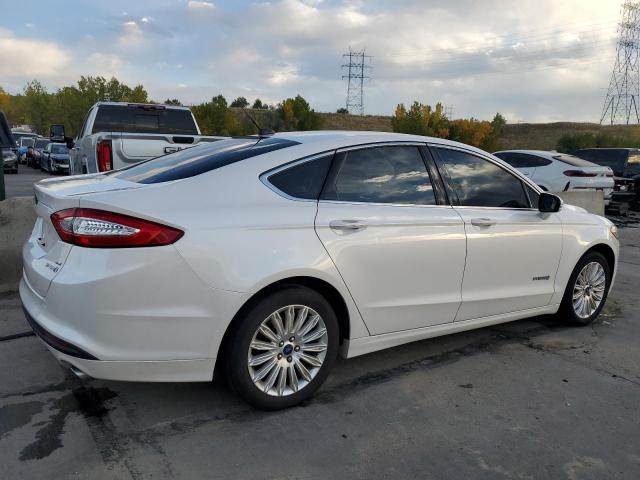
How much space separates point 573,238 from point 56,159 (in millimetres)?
23295

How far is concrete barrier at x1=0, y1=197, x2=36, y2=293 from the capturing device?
5.87 meters

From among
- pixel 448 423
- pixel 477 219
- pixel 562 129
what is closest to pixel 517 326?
pixel 477 219

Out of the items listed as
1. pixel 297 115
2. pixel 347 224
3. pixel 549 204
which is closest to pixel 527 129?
pixel 297 115

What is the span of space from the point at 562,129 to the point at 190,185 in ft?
280

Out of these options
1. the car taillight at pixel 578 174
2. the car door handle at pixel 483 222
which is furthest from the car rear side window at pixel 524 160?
the car door handle at pixel 483 222

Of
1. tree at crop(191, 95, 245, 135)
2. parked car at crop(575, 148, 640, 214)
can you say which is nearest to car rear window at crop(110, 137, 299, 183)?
parked car at crop(575, 148, 640, 214)

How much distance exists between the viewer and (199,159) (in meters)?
3.64

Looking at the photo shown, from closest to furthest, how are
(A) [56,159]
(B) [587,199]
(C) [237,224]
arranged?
1. (C) [237,224]
2. (B) [587,199]
3. (A) [56,159]

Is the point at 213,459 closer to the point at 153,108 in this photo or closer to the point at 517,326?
the point at 517,326

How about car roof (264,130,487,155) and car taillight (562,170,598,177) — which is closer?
car roof (264,130,487,155)

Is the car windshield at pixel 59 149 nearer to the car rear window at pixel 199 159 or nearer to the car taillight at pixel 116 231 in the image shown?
the car rear window at pixel 199 159

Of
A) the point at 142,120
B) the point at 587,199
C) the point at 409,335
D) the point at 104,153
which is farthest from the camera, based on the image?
the point at 587,199

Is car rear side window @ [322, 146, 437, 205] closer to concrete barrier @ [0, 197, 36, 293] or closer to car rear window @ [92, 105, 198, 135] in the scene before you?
concrete barrier @ [0, 197, 36, 293]

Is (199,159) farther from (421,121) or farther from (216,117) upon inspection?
(421,121)
